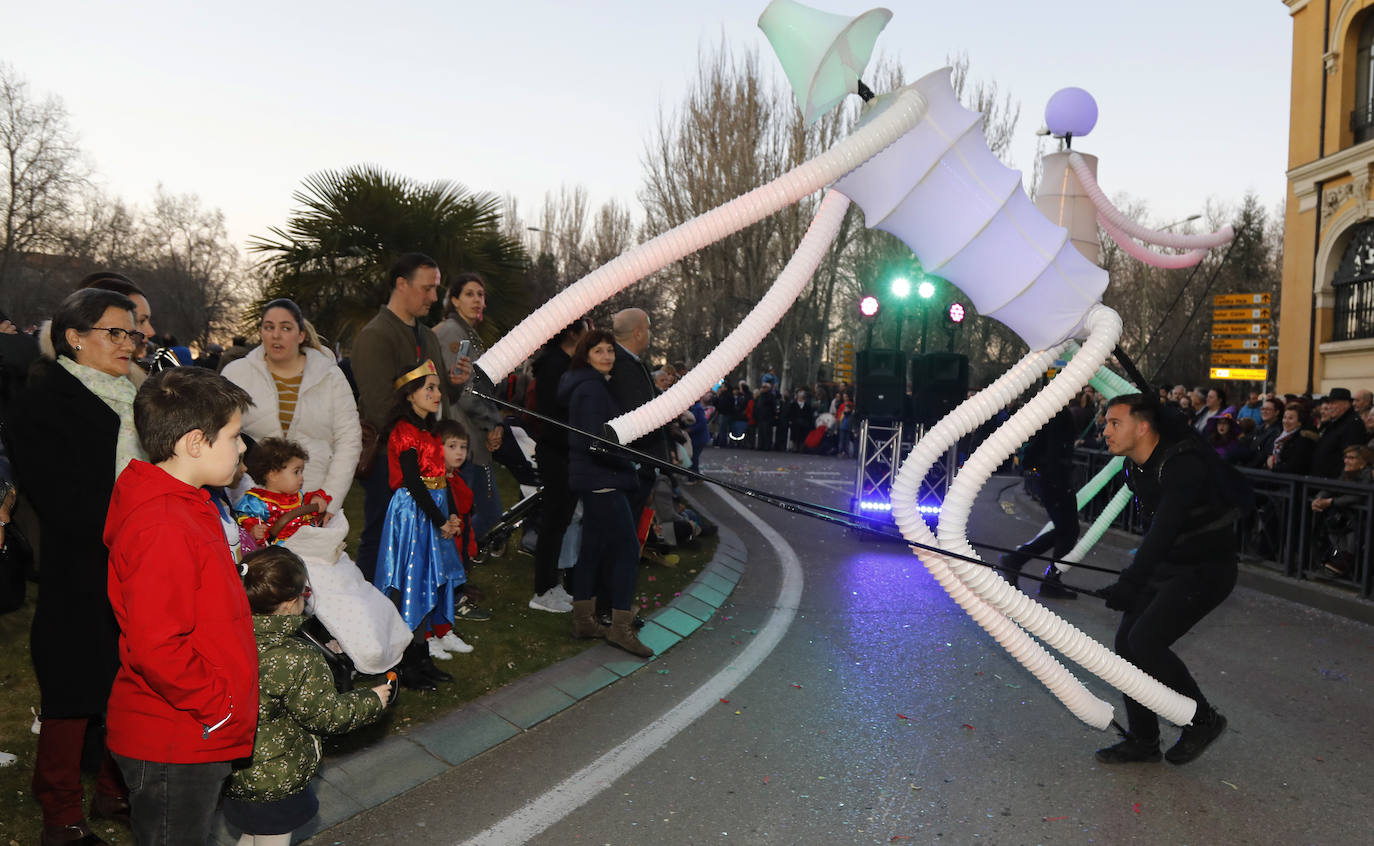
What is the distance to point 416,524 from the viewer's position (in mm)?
5145

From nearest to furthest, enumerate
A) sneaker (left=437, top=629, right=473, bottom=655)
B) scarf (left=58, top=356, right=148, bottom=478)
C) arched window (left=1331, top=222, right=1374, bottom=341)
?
scarf (left=58, top=356, right=148, bottom=478), sneaker (left=437, top=629, right=473, bottom=655), arched window (left=1331, top=222, right=1374, bottom=341)

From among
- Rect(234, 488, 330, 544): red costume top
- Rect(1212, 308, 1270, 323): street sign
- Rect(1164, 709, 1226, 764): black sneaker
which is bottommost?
Rect(1164, 709, 1226, 764): black sneaker

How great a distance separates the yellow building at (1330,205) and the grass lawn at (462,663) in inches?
791

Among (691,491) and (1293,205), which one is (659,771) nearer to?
(691,491)

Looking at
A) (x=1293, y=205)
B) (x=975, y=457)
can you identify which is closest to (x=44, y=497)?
(x=975, y=457)

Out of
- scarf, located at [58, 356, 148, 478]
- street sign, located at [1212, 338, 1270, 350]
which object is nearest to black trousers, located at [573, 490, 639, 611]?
scarf, located at [58, 356, 148, 478]

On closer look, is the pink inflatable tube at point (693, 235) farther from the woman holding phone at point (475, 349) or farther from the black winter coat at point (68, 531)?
the woman holding phone at point (475, 349)

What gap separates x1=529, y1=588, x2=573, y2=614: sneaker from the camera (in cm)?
684

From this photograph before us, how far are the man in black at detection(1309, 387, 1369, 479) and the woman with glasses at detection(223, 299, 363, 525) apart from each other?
30.5 ft

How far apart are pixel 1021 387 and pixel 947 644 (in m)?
2.50

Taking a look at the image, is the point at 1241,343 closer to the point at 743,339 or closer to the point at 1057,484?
the point at 1057,484

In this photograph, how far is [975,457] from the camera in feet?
14.9

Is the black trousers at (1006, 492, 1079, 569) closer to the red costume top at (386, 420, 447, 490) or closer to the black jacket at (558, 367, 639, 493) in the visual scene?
the black jacket at (558, 367, 639, 493)

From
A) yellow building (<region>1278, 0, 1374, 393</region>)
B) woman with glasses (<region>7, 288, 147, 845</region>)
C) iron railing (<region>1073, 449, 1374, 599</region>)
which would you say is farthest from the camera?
yellow building (<region>1278, 0, 1374, 393</region>)
